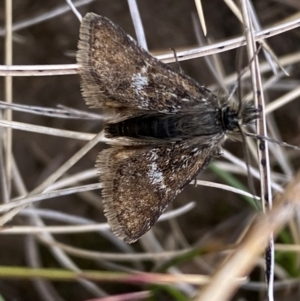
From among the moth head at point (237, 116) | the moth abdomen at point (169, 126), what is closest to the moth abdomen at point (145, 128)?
the moth abdomen at point (169, 126)

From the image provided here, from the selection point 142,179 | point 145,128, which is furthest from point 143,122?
point 142,179

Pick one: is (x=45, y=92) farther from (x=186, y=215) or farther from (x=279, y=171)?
(x=279, y=171)

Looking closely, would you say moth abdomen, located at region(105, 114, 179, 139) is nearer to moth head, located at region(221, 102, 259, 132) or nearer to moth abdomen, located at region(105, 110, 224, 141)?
moth abdomen, located at region(105, 110, 224, 141)

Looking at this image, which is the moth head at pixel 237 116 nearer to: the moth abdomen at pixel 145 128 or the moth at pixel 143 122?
the moth at pixel 143 122

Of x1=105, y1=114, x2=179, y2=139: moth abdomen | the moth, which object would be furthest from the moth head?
x1=105, y1=114, x2=179, y2=139: moth abdomen

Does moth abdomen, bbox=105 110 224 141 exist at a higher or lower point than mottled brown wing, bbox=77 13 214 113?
lower

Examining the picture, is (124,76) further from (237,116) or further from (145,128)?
(237,116)

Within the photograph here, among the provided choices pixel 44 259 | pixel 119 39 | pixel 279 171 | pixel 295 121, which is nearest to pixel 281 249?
pixel 279 171

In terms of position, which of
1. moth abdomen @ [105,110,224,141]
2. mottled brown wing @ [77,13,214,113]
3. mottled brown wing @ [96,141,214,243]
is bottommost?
mottled brown wing @ [96,141,214,243]
